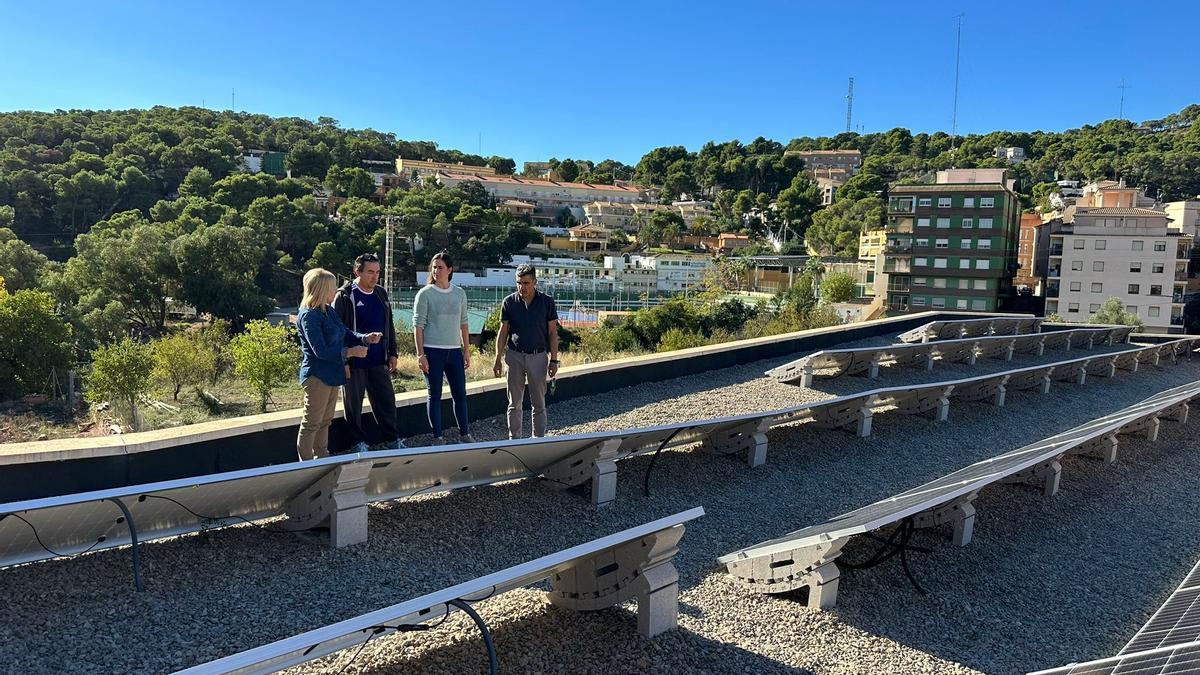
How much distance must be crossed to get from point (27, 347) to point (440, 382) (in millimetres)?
25218

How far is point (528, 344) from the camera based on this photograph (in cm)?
635

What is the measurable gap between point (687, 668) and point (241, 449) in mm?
3585

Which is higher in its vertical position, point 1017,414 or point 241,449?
point 241,449

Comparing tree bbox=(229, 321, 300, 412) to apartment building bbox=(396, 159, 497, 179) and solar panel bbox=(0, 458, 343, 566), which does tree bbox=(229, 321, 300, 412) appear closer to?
solar panel bbox=(0, 458, 343, 566)

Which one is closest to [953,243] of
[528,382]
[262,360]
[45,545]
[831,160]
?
[262,360]

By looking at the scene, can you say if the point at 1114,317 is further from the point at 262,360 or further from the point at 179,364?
the point at 179,364

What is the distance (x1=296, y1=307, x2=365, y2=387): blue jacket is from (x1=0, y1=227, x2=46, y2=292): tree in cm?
4688

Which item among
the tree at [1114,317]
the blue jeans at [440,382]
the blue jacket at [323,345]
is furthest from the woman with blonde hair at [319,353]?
the tree at [1114,317]

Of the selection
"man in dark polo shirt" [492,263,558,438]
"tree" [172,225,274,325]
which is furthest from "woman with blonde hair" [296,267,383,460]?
"tree" [172,225,274,325]

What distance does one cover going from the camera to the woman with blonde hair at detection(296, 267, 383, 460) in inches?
196

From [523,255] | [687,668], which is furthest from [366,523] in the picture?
[523,255]

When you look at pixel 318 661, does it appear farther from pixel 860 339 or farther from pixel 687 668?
pixel 860 339

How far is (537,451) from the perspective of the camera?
5.31 meters

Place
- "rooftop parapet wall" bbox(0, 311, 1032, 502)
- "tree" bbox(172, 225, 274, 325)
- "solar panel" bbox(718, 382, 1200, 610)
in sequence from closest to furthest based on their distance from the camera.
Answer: "solar panel" bbox(718, 382, 1200, 610) < "rooftop parapet wall" bbox(0, 311, 1032, 502) < "tree" bbox(172, 225, 274, 325)
